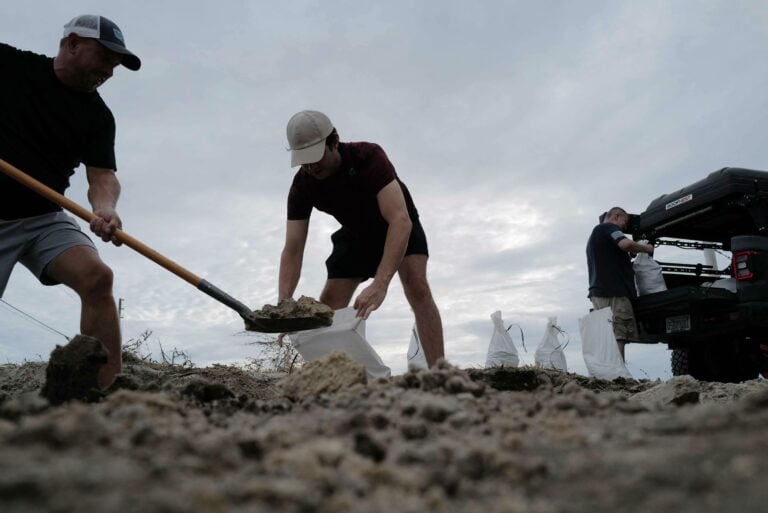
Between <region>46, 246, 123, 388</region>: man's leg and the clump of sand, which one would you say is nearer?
the clump of sand

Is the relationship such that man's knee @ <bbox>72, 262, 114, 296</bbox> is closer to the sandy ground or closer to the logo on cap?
the logo on cap

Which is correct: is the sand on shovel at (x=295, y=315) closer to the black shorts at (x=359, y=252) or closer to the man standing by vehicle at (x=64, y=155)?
the man standing by vehicle at (x=64, y=155)

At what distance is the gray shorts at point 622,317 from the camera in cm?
676

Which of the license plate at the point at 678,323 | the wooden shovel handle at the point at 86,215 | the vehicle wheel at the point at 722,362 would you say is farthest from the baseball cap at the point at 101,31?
the vehicle wheel at the point at 722,362

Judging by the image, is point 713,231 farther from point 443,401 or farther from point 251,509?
point 251,509

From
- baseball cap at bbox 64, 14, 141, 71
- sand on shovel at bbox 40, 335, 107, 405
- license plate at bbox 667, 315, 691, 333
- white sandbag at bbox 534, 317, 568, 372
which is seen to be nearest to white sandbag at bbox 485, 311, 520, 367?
white sandbag at bbox 534, 317, 568, 372

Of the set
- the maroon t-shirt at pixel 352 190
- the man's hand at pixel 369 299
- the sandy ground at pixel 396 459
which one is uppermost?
the maroon t-shirt at pixel 352 190

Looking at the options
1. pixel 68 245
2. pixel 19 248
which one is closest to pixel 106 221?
pixel 68 245

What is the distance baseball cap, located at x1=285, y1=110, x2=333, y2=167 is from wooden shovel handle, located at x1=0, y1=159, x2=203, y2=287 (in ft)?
2.98

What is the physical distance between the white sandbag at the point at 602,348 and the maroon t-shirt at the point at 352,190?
3.19 m

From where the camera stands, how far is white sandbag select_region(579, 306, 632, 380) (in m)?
6.63

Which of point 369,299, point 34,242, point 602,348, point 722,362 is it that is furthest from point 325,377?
point 722,362

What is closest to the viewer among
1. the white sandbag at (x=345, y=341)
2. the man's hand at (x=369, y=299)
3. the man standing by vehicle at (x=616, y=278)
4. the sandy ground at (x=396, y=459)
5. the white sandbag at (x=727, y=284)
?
the sandy ground at (x=396, y=459)

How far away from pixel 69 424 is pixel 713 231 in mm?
7267
